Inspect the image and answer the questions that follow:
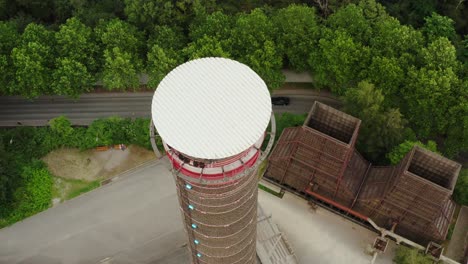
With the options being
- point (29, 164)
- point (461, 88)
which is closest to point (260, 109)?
→ point (461, 88)

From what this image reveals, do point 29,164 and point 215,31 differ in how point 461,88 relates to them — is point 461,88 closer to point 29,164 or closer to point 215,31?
point 215,31

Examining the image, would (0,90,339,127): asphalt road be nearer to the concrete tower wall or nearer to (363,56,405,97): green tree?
(363,56,405,97): green tree

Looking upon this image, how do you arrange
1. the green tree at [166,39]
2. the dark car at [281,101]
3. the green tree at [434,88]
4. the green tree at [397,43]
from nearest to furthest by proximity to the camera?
the green tree at [434,88]
the green tree at [397,43]
the green tree at [166,39]
the dark car at [281,101]

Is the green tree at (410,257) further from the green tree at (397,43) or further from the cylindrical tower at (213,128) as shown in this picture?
the cylindrical tower at (213,128)

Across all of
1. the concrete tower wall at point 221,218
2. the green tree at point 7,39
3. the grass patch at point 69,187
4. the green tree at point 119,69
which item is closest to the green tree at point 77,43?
the green tree at point 119,69

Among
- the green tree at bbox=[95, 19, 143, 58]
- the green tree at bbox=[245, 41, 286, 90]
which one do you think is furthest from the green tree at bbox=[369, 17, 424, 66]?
the green tree at bbox=[95, 19, 143, 58]
